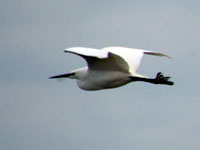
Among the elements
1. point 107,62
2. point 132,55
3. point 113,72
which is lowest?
point 113,72

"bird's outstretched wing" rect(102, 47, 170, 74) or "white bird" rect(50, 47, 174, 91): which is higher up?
"bird's outstretched wing" rect(102, 47, 170, 74)

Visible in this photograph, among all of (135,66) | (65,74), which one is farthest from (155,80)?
(65,74)

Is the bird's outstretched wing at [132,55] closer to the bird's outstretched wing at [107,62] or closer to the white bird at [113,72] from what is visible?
the white bird at [113,72]

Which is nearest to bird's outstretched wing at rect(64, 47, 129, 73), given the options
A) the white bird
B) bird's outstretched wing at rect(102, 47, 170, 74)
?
the white bird

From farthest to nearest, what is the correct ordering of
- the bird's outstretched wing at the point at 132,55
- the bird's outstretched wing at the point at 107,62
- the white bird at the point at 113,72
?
the bird's outstretched wing at the point at 132,55, the white bird at the point at 113,72, the bird's outstretched wing at the point at 107,62

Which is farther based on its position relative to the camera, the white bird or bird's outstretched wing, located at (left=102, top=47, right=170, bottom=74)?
bird's outstretched wing, located at (left=102, top=47, right=170, bottom=74)

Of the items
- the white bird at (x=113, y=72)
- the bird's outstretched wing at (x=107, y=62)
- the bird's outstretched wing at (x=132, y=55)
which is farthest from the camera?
the bird's outstretched wing at (x=132, y=55)

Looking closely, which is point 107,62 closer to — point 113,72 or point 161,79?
point 113,72

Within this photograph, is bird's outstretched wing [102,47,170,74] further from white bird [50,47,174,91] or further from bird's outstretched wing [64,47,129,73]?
bird's outstretched wing [64,47,129,73]

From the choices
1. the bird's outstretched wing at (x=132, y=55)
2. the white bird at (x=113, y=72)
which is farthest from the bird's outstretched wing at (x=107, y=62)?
the bird's outstretched wing at (x=132, y=55)

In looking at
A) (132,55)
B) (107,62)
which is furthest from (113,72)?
(132,55)

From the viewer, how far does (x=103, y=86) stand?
52000 millimetres

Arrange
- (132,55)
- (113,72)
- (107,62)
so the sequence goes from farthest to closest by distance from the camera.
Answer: (132,55) → (113,72) → (107,62)

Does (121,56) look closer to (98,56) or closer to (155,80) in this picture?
(155,80)
